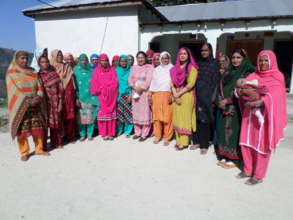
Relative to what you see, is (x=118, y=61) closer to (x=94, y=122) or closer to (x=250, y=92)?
(x=94, y=122)

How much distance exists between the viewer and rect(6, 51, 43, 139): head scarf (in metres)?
2.92

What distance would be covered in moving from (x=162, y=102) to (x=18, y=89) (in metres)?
2.21

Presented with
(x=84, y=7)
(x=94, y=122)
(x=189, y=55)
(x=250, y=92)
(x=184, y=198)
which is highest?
(x=84, y=7)

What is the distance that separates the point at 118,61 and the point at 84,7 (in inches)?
185

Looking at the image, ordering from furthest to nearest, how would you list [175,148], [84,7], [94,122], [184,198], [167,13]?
[167,13]
[84,7]
[94,122]
[175,148]
[184,198]

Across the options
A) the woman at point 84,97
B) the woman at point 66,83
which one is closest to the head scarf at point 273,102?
the woman at point 84,97

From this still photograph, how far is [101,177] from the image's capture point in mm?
2709

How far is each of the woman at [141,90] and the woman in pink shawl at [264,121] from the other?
1733 mm

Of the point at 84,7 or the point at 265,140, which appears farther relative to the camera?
the point at 84,7

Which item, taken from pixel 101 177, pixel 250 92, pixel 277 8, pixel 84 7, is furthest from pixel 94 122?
pixel 277 8

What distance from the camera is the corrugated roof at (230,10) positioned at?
799 cm

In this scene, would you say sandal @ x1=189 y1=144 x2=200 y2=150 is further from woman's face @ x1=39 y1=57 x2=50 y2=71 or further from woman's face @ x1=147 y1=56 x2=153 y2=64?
woman's face @ x1=39 y1=57 x2=50 y2=71

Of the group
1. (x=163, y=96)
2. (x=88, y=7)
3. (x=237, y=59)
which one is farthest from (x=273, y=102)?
(x=88, y=7)

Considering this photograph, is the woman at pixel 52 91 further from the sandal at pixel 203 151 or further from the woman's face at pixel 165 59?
the sandal at pixel 203 151
